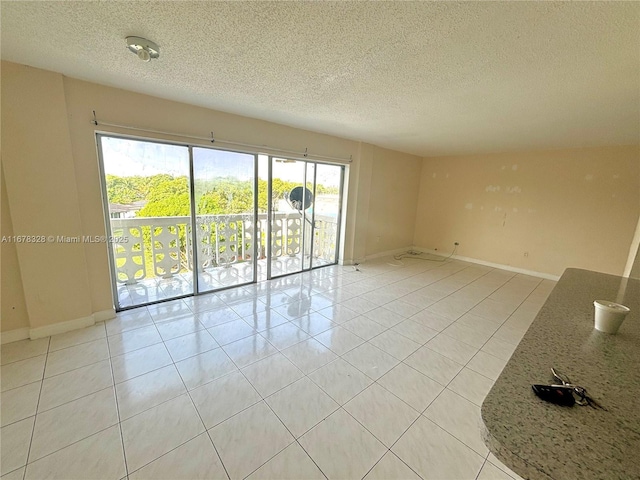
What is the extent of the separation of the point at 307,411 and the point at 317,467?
342mm

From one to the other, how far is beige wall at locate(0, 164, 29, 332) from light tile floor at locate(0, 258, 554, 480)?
0.66ft

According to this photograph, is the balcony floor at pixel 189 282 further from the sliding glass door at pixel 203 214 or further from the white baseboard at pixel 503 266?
the white baseboard at pixel 503 266

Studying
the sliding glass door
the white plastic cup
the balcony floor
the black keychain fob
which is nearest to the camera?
the black keychain fob

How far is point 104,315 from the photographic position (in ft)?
8.70

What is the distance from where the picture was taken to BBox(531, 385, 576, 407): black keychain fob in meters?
0.66

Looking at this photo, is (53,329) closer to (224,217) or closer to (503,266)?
(224,217)

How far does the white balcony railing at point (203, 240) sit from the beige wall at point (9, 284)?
77cm

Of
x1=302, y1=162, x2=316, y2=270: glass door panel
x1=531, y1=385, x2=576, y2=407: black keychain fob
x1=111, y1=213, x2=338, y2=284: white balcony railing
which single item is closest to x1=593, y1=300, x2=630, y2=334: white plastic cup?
x1=531, y1=385, x2=576, y2=407: black keychain fob

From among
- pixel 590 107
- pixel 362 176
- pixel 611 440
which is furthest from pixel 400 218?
pixel 611 440

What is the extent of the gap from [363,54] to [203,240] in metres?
3.32

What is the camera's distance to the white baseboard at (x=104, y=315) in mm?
2609

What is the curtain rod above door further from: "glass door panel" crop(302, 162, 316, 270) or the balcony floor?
the balcony floor

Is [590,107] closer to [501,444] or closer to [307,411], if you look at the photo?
[501,444]

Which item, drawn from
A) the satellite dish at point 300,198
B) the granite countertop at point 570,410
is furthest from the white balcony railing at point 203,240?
the granite countertop at point 570,410
